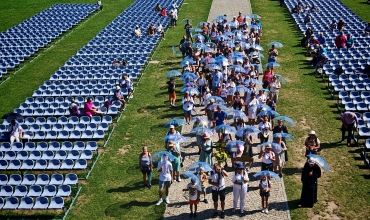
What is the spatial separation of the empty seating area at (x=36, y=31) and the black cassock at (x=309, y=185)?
74.4 feet

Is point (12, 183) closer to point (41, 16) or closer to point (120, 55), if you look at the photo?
point (120, 55)

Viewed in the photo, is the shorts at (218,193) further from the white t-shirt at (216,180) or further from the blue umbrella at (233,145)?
the blue umbrella at (233,145)

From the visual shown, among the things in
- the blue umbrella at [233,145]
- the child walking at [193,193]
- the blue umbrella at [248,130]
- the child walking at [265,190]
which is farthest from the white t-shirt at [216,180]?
the blue umbrella at [248,130]

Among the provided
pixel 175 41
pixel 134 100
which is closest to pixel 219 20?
pixel 175 41

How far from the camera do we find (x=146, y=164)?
1733cm

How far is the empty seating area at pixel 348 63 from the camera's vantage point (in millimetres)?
23406

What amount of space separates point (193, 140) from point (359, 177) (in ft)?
24.4

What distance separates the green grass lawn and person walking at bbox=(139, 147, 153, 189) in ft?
1.36

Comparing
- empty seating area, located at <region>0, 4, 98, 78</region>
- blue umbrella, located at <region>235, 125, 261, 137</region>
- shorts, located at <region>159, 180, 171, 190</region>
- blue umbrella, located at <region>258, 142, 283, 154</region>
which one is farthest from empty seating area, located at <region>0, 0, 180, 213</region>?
blue umbrella, located at <region>258, 142, 283, 154</region>

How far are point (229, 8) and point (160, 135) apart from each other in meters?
28.5

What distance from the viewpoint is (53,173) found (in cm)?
1906

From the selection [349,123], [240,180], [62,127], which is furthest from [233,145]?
[62,127]

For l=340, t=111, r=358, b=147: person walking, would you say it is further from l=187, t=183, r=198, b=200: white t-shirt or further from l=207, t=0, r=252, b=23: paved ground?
l=207, t=0, r=252, b=23: paved ground

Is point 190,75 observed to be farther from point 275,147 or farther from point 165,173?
point 165,173
